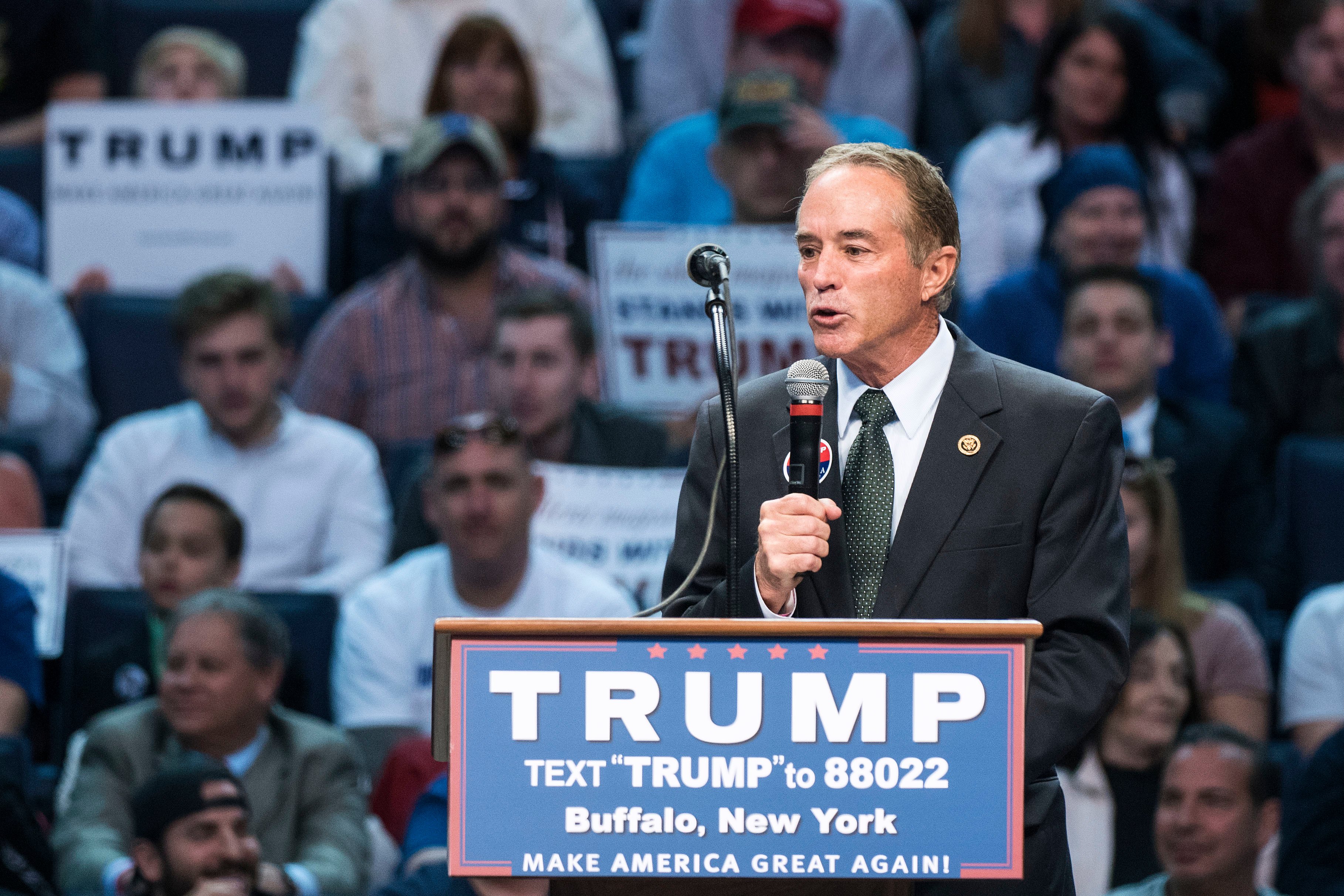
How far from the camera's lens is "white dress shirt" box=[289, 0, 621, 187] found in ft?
22.6

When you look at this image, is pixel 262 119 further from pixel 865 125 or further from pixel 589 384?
pixel 865 125

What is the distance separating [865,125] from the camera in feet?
20.5

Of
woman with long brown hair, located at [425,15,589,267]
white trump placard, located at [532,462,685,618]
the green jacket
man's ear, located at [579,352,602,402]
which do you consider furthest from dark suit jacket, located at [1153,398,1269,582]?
the green jacket

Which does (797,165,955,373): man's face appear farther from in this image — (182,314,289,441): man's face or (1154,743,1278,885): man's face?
(182,314,289,441): man's face

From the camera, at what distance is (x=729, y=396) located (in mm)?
2033

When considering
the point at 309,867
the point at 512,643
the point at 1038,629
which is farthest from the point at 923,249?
the point at 309,867

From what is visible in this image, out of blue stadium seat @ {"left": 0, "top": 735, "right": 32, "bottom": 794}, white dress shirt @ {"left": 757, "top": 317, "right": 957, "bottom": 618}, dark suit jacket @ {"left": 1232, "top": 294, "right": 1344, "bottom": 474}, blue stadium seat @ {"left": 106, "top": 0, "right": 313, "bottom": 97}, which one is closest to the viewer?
white dress shirt @ {"left": 757, "top": 317, "right": 957, "bottom": 618}

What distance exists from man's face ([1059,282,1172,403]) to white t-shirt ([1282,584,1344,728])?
32.5 inches

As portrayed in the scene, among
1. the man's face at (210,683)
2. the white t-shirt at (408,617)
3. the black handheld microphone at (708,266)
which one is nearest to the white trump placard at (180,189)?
the white t-shirt at (408,617)

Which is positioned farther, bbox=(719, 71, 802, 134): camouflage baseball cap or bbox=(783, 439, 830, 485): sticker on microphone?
bbox=(719, 71, 802, 134): camouflage baseball cap

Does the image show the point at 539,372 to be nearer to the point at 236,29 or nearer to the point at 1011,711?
the point at 236,29

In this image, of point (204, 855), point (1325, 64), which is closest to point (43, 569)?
point (204, 855)

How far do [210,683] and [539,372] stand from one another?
4.86ft

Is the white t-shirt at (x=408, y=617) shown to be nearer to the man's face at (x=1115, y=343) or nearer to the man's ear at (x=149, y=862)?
the man's ear at (x=149, y=862)
